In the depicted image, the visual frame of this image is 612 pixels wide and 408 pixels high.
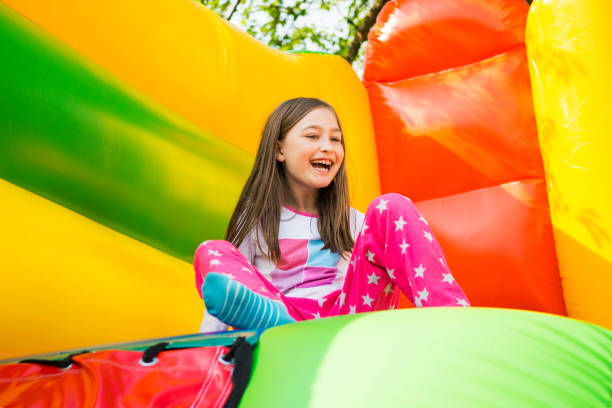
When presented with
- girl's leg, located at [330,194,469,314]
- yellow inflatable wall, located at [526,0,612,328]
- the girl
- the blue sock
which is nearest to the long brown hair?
the girl

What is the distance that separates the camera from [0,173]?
129 centimetres

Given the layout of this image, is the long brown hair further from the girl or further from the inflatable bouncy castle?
the inflatable bouncy castle

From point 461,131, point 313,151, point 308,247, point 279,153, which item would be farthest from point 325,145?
point 461,131

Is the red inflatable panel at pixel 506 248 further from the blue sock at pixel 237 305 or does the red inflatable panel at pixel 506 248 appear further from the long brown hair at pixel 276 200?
the blue sock at pixel 237 305

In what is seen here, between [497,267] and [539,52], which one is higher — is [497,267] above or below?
below

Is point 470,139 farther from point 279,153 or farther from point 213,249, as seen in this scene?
point 213,249

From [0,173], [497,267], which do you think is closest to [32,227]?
[0,173]

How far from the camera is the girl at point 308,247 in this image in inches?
40.2

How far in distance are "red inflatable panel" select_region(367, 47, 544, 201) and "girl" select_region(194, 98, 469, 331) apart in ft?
1.69

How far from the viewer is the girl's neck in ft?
5.38

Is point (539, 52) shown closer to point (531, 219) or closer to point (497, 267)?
point (531, 219)

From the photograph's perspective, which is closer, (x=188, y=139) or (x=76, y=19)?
(x=76, y=19)

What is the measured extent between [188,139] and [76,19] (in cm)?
41

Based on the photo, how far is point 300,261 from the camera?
1.48 m
